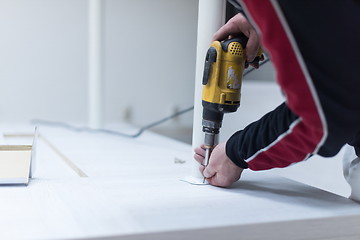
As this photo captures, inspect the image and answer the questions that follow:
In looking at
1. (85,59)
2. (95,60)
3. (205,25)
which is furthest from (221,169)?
(85,59)

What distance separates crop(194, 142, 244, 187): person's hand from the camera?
2.69 feet

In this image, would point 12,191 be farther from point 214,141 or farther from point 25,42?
point 25,42

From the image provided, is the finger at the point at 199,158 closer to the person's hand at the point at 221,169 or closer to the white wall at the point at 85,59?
the person's hand at the point at 221,169

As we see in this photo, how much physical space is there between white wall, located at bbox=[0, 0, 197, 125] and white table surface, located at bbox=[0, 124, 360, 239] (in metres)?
1.17

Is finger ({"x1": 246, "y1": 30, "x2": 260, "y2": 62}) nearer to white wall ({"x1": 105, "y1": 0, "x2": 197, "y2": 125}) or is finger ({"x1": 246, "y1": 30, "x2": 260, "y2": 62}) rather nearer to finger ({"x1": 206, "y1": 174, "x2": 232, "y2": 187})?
finger ({"x1": 206, "y1": 174, "x2": 232, "y2": 187})

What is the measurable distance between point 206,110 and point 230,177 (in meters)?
0.14

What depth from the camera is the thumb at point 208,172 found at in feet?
2.76

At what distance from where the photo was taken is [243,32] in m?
0.81

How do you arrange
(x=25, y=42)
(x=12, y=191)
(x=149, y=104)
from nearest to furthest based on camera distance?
(x=12, y=191) < (x=25, y=42) < (x=149, y=104)

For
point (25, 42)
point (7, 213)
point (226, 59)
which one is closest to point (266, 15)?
point (226, 59)

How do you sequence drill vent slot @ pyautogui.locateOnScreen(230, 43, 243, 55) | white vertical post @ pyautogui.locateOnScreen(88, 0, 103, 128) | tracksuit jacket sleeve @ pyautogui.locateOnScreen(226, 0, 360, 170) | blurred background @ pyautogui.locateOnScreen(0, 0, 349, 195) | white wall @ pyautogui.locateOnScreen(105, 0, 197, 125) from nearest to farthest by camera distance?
tracksuit jacket sleeve @ pyautogui.locateOnScreen(226, 0, 360, 170)
drill vent slot @ pyautogui.locateOnScreen(230, 43, 243, 55)
white vertical post @ pyautogui.locateOnScreen(88, 0, 103, 128)
blurred background @ pyautogui.locateOnScreen(0, 0, 349, 195)
white wall @ pyautogui.locateOnScreen(105, 0, 197, 125)

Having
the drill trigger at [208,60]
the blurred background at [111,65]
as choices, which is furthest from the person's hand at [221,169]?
the blurred background at [111,65]

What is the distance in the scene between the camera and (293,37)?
1.86 feet

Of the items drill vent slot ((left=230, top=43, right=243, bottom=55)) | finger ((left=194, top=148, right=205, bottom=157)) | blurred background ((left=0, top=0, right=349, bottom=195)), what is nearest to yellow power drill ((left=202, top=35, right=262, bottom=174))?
drill vent slot ((left=230, top=43, right=243, bottom=55))
